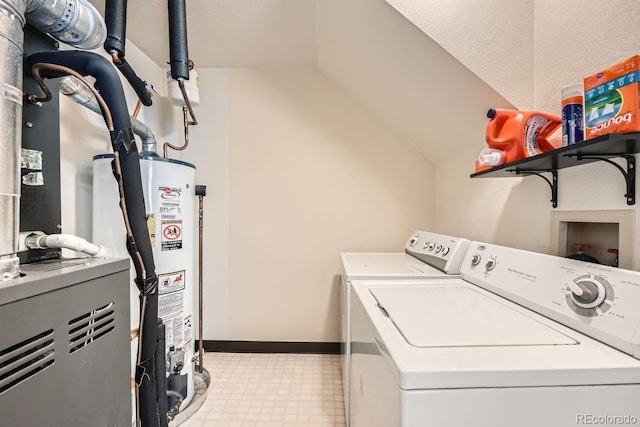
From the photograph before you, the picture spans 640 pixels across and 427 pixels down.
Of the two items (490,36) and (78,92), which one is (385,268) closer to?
(490,36)

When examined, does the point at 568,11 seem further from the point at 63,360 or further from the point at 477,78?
the point at 63,360

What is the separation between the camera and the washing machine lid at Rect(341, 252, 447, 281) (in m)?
1.43

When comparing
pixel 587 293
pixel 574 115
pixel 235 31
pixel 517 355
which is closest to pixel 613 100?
pixel 574 115

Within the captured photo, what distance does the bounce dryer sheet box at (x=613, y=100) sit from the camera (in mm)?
706

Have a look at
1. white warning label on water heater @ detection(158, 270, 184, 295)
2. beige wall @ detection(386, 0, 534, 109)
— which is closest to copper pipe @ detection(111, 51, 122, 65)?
white warning label on water heater @ detection(158, 270, 184, 295)

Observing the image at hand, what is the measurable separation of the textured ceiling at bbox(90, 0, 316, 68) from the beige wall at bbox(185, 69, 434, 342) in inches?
5.7

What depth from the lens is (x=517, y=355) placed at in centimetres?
64

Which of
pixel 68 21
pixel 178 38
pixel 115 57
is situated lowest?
pixel 68 21

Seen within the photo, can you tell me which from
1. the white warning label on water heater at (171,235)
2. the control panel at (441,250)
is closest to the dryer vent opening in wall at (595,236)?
the control panel at (441,250)

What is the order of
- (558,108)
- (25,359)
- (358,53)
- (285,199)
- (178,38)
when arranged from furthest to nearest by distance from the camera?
1. (285,199)
2. (358,53)
3. (178,38)
4. (558,108)
5. (25,359)

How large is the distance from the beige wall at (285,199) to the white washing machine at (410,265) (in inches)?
17.4

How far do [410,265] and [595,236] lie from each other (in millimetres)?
861

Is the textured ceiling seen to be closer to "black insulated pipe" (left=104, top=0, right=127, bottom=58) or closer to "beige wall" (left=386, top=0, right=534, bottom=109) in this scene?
"black insulated pipe" (left=104, top=0, right=127, bottom=58)

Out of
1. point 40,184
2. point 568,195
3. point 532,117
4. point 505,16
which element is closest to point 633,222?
point 568,195
